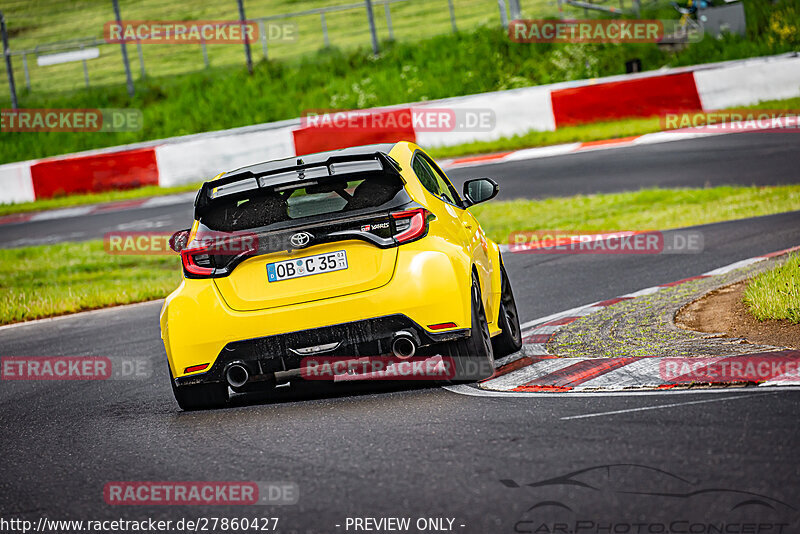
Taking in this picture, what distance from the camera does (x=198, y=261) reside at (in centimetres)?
704

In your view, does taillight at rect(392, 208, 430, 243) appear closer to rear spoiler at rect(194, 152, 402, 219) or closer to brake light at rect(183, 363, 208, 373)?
rear spoiler at rect(194, 152, 402, 219)

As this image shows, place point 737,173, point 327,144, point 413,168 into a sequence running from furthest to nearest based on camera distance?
point 327,144 < point 737,173 < point 413,168

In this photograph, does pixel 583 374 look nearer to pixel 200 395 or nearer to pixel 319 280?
pixel 319 280

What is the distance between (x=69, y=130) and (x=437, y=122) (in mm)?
12271

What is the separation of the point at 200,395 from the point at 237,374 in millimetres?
479

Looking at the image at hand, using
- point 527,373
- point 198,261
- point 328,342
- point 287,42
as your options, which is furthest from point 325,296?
point 287,42

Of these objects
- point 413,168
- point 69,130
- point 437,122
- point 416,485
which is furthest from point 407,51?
point 416,485

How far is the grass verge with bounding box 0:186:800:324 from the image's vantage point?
14047 mm

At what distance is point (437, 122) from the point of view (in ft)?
79.2

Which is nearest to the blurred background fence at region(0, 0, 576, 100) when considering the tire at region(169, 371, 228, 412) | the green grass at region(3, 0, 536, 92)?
the green grass at region(3, 0, 536, 92)

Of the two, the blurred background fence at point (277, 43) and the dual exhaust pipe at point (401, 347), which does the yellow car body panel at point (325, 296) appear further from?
the blurred background fence at point (277, 43)

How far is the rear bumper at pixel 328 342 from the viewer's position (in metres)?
6.77

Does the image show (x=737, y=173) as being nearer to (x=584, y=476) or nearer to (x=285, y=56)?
(x=584, y=476)

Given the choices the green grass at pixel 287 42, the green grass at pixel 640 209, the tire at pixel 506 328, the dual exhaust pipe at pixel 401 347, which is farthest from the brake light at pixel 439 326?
the green grass at pixel 287 42
